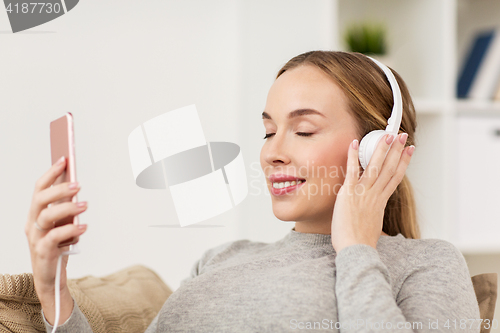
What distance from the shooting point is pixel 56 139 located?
68 cm

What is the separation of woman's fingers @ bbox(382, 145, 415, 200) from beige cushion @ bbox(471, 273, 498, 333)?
316 mm

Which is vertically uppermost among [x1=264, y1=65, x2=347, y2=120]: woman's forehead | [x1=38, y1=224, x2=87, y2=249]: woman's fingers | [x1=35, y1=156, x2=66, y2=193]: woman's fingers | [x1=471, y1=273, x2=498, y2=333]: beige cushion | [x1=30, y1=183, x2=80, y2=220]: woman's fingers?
[x1=264, y1=65, x2=347, y2=120]: woman's forehead

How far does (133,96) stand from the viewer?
63.7 inches

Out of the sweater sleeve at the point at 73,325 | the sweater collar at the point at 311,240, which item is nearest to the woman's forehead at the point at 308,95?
the sweater collar at the point at 311,240

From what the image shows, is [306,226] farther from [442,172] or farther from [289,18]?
[289,18]

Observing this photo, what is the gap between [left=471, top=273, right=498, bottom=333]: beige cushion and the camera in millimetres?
926

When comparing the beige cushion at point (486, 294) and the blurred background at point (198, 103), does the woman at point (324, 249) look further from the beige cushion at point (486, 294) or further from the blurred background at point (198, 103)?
the blurred background at point (198, 103)

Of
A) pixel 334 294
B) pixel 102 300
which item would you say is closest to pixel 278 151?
pixel 334 294

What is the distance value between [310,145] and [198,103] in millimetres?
920

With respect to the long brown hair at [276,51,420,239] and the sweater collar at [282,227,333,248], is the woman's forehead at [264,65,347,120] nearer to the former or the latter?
the long brown hair at [276,51,420,239]

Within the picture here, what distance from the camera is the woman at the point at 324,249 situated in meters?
0.70

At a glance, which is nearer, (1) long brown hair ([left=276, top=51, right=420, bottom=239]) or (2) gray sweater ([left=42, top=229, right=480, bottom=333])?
(2) gray sweater ([left=42, top=229, right=480, bottom=333])

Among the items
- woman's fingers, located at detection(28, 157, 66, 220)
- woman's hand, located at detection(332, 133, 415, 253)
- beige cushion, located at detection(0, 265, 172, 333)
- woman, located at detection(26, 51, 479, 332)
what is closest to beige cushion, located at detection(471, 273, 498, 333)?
woman, located at detection(26, 51, 479, 332)

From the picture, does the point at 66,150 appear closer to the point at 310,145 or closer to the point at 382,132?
the point at 310,145
